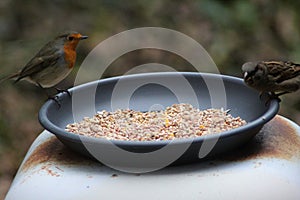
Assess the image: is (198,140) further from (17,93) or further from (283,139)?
(17,93)

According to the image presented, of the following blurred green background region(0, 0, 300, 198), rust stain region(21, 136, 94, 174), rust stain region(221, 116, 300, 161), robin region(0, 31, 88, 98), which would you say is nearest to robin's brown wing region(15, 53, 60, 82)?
robin region(0, 31, 88, 98)

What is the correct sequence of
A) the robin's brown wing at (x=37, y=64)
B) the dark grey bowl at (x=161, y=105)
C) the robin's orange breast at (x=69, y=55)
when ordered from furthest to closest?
the robin's orange breast at (x=69, y=55) → the robin's brown wing at (x=37, y=64) → the dark grey bowl at (x=161, y=105)

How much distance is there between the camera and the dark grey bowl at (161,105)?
6.57 feet

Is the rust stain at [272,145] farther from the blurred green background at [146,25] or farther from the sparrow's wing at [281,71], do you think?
the blurred green background at [146,25]

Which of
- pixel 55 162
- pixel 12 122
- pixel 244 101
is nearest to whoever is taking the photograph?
pixel 55 162

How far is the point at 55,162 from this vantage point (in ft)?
7.38

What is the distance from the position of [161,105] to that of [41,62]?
0.68 meters

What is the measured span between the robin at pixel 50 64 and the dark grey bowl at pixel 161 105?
1.55 ft

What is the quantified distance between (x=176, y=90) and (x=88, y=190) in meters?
0.85

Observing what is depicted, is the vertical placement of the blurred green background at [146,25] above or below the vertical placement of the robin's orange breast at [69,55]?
below

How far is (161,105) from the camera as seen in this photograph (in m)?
2.73

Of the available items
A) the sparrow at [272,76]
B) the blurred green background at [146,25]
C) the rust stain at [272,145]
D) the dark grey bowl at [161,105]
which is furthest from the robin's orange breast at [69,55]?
the blurred green background at [146,25]

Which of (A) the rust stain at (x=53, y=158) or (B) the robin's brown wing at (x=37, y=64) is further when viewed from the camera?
(B) the robin's brown wing at (x=37, y=64)

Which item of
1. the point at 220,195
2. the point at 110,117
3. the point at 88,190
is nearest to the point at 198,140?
the point at 220,195
